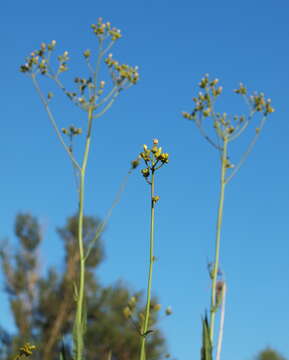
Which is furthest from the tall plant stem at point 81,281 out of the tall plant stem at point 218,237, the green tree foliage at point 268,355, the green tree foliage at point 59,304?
the green tree foliage at point 268,355

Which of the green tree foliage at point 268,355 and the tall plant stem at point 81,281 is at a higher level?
the green tree foliage at point 268,355

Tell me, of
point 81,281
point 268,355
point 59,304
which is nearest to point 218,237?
point 81,281

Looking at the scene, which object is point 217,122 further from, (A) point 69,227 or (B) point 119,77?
(A) point 69,227

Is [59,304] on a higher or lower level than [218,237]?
higher

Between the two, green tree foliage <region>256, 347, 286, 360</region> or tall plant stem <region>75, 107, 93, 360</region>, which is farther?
green tree foliage <region>256, 347, 286, 360</region>

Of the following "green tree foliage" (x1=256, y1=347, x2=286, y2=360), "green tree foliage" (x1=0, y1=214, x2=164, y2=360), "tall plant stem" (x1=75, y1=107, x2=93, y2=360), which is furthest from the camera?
"green tree foliage" (x1=256, y1=347, x2=286, y2=360)

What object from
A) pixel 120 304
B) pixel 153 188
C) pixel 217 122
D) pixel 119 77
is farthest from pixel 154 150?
pixel 120 304

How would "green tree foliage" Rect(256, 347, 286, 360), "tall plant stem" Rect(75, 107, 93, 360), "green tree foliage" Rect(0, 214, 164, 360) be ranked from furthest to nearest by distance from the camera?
"green tree foliage" Rect(256, 347, 286, 360), "green tree foliage" Rect(0, 214, 164, 360), "tall plant stem" Rect(75, 107, 93, 360)

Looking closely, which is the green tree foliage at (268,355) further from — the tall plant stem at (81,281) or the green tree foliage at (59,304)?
the tall plant stem at (81,281)

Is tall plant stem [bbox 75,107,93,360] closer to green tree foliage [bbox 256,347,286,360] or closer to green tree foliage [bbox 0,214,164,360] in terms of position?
green tree foliage [bbox 0,214,164,360]

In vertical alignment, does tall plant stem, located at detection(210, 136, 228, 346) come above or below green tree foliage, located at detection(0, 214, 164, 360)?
below

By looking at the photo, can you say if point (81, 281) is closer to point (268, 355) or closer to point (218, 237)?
point (218, 237)

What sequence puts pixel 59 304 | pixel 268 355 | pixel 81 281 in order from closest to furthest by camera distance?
pixel 81 281, pixel 59 304, pixel 268 355

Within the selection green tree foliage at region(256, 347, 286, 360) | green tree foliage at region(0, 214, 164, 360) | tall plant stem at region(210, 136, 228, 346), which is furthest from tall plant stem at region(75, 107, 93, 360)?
green tree foliage at region(256, 347, 286, 360)
